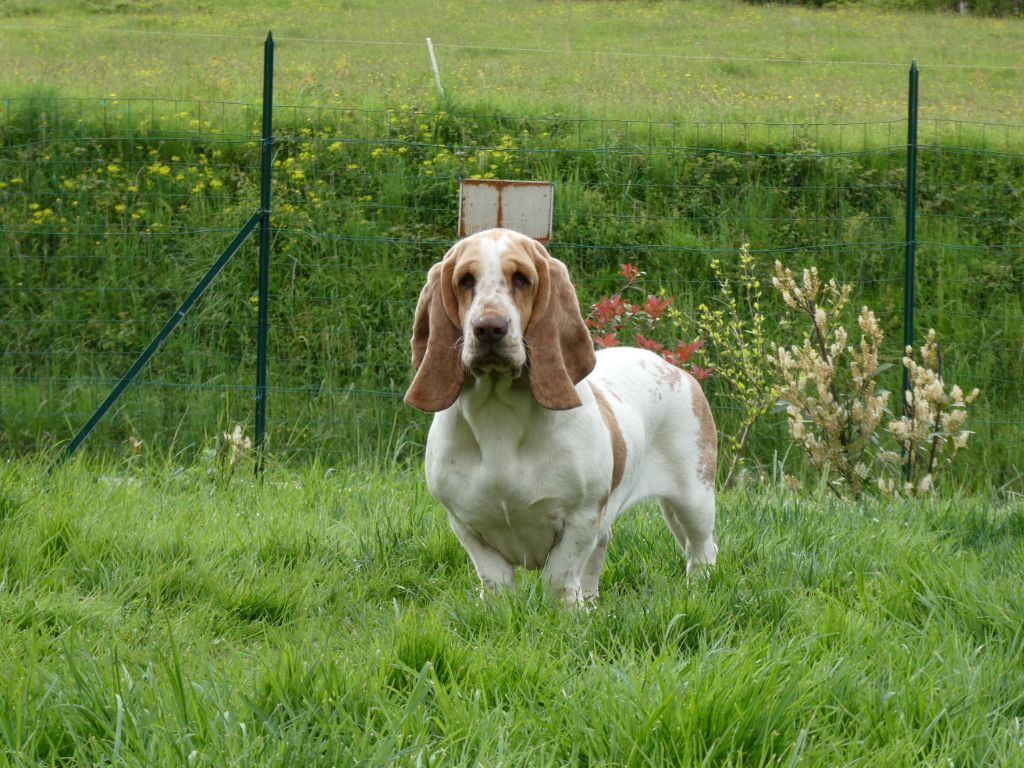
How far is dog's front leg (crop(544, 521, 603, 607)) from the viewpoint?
3.67 meters

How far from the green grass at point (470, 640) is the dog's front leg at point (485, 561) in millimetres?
118

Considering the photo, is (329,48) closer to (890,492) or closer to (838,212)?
(838,212)

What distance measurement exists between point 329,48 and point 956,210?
36.9 feet

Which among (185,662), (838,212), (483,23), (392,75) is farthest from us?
(483,23)

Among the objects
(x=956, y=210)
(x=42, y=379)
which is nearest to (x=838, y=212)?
(x=956, y=210)

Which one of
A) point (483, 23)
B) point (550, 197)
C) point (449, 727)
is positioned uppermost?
point (483, 23)

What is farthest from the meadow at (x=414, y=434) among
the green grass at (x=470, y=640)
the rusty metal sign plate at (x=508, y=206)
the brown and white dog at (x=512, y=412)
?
the rusty metal sign plate at (x=508, y=206)

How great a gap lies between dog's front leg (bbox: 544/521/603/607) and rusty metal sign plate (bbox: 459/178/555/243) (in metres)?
2.15

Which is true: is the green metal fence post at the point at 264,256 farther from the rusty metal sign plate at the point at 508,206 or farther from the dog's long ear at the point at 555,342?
the dog's long ear at the point at 555,342

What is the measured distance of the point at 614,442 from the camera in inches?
154

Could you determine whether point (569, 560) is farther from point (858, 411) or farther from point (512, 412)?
point (858, 411)

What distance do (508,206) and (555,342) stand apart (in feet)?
6.72

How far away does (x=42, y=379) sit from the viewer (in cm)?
912

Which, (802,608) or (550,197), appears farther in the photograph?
(550,197)
